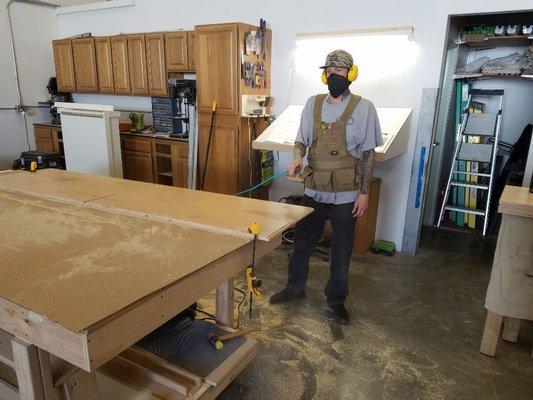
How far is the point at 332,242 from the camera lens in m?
2.48

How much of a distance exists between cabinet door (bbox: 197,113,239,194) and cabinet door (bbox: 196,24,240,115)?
0.55 feet

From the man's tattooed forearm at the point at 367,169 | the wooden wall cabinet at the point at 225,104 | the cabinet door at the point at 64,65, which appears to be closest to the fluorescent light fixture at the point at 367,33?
the wooden wall cabinet at the point at 225,104

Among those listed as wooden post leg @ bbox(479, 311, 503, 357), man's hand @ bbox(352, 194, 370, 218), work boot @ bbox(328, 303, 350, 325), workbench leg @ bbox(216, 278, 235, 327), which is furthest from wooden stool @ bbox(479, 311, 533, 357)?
workbench leg @ bbox(216, 278, 235, 327)

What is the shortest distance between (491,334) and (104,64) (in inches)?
204

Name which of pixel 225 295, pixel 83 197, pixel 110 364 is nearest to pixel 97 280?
pixel 110 364

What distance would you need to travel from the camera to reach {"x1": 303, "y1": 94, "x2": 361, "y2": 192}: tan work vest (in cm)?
231

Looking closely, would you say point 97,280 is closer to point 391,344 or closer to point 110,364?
point 110,364

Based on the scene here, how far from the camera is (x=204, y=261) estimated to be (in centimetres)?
127

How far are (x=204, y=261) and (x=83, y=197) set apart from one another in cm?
107

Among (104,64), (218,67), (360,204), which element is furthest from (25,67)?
(360,204)

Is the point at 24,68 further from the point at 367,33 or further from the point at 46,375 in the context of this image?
the point at 46,375

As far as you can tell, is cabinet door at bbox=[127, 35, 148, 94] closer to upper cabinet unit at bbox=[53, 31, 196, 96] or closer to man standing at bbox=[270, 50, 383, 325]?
upper cabinet unit at bbox=[53, 31, 196, 96]

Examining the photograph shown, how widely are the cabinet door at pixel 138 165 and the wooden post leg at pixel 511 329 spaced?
3.93m

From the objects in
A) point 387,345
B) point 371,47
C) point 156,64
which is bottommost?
point 387,345
